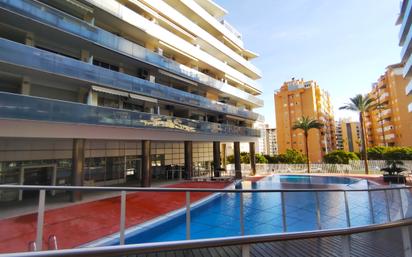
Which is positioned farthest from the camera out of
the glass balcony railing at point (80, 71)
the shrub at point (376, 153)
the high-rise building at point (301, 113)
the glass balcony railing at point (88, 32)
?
the high-rise building at point (301, 113)

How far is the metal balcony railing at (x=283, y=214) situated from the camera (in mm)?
1595

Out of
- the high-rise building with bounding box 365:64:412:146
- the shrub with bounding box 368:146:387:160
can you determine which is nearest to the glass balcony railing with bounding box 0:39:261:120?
the shrub with bounding box 368:146:387:160

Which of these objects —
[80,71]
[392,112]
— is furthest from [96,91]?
[392,112]

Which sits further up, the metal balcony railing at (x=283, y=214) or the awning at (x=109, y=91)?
the awning at (x=109, y=91)

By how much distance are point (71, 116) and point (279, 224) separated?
12.2 meters

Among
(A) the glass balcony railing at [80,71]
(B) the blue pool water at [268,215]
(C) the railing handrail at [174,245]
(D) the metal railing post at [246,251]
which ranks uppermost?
(A) the glass balcony railing at [80,71]

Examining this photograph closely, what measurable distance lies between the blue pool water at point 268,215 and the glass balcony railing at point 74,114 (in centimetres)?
938

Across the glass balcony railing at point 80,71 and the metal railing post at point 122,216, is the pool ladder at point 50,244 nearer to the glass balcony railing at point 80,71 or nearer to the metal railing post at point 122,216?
the metal railing post at point 122,216

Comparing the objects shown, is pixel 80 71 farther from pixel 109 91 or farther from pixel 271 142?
pixel 271 142

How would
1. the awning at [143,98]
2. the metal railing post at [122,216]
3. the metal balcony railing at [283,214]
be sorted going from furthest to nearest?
the awning at [143,98]
the metal railing post at [122,216]
the metal balcony railing at [283,214]

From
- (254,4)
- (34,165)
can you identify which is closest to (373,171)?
(254,4)

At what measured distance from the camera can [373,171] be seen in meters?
26.7

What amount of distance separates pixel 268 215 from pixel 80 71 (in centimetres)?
1341

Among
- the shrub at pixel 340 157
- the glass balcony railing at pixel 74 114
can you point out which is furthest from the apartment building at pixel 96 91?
the shrub at pixel 340 157
